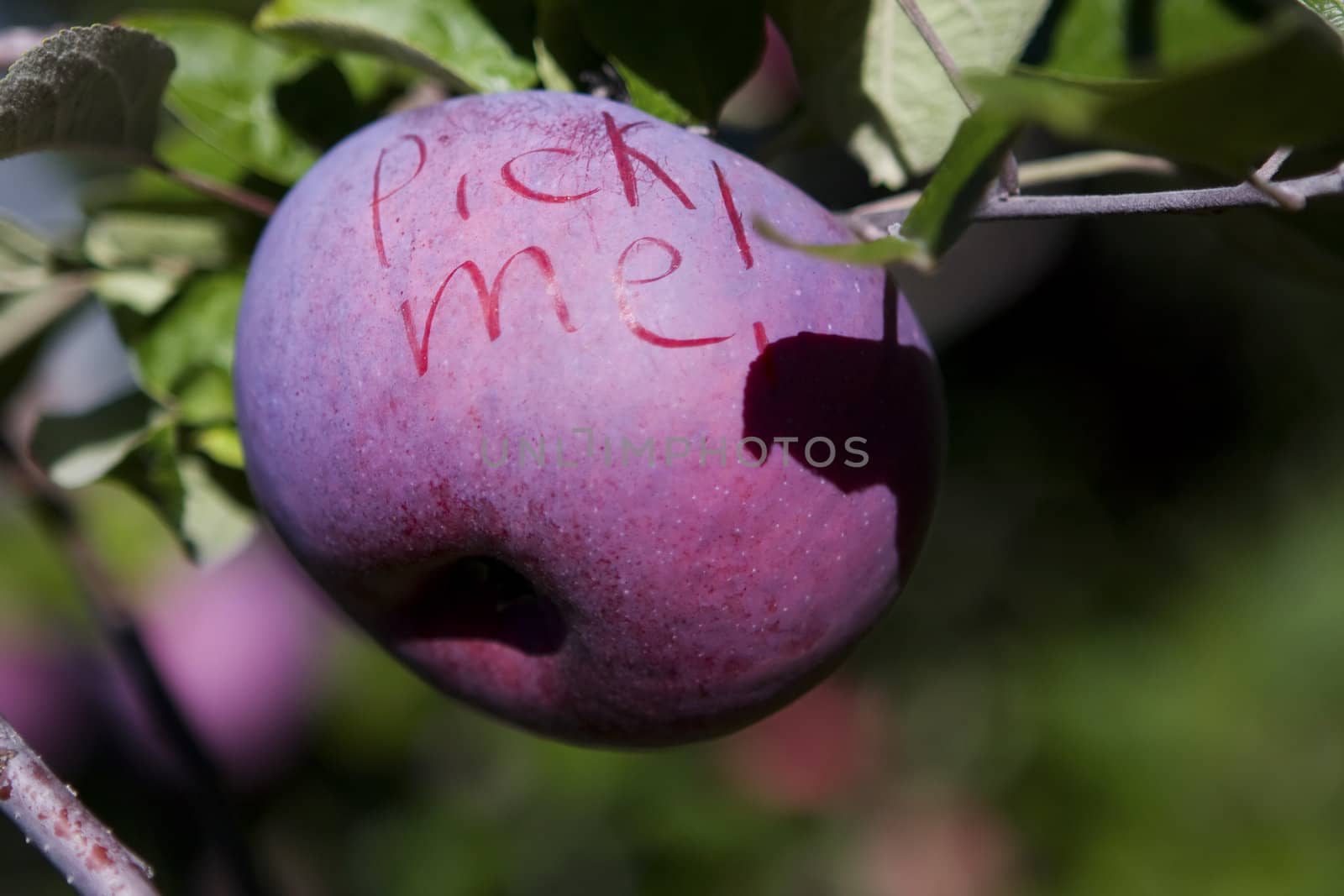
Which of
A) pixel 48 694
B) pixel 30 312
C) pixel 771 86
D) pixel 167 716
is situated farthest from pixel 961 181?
pixel 48 694

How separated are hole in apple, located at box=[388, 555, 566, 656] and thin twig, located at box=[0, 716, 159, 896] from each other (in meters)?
0.19

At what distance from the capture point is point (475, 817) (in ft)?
6.26

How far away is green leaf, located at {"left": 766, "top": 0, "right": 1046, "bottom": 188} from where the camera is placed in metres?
0.63

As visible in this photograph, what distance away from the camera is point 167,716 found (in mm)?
768

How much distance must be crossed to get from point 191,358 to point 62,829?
36 centimetres

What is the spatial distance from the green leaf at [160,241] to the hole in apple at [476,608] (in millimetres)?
293

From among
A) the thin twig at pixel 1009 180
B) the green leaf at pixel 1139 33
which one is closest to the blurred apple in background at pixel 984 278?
the green leaf at pixel 1139 33

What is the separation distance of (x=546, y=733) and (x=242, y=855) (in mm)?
281

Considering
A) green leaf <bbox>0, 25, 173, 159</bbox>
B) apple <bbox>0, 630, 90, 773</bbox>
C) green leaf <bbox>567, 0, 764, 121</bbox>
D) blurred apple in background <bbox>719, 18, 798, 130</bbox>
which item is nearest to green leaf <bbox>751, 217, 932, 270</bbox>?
green leaf <bbox>567, 0, 764, 121</bbox>

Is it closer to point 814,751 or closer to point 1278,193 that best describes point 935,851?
point 814,751

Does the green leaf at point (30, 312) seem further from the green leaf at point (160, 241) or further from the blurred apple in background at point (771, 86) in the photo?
the blurred apple in background at point (771, 86)

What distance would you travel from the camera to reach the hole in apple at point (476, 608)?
59cm

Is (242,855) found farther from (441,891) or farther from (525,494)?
(441,891)

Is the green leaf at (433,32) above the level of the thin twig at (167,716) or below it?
above
